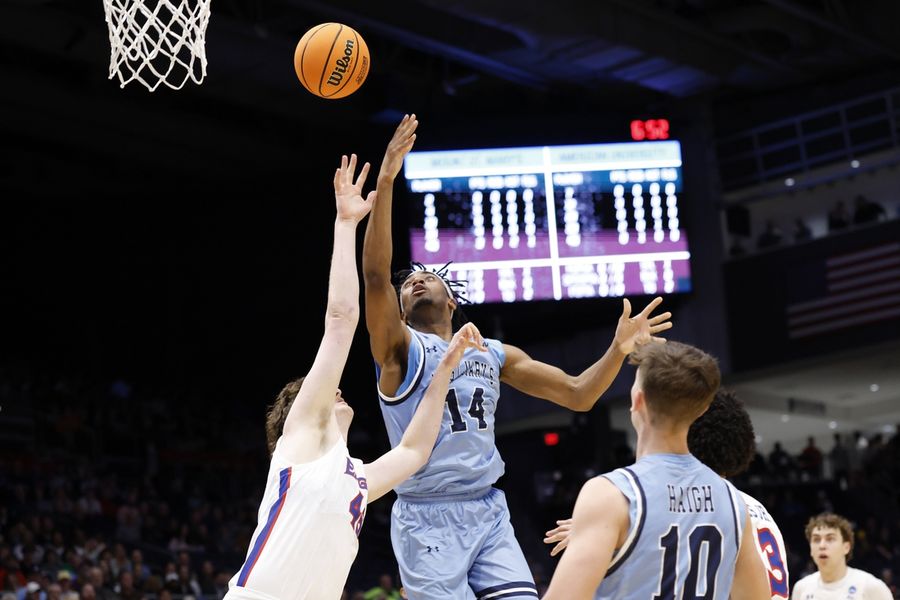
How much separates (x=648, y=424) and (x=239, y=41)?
14.2 m

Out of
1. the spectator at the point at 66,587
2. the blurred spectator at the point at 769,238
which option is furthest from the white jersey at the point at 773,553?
the blurred spectator at the point at 769,238

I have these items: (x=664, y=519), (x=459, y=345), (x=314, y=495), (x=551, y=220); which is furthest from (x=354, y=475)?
(x=551, y=220)

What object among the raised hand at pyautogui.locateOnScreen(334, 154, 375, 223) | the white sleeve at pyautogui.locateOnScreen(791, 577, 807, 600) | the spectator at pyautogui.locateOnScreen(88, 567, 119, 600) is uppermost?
the raised hand at pyautogui.locateOnScreen(334, 154, 375, 223)

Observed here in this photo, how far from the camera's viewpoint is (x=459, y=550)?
209 inches

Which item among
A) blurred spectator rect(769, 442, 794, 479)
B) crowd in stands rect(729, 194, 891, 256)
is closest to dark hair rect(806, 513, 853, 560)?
crowd in stands rect(729, 194, 891, 256)

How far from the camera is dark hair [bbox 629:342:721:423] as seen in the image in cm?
350

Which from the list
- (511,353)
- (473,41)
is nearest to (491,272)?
(473,41)

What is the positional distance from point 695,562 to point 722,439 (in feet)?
4.00

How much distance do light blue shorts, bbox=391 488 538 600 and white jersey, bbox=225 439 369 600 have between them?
1.00 meters

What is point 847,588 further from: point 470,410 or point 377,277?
point 377,277

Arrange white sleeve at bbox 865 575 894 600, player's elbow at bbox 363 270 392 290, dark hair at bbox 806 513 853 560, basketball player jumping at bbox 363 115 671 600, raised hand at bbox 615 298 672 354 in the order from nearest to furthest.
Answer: raised hand at bbox 615 298 672 354
basketball player jumping at bbox 363 115 671 600
player's elbow at bbox 363 270 392 290
white sleeve at bbox 865 575 894 600
dark hair at bbox 806 513 853 560

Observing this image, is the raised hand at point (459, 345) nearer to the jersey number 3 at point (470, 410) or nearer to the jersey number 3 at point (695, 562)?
the jersey number 3 at point (470, 410)

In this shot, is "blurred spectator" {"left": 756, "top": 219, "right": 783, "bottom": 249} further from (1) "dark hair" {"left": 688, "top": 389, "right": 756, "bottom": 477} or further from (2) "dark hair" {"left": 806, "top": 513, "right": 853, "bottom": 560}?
(1) "dark hair" {"left": 688, "top": 389, "right": 756, "bottom": 477}

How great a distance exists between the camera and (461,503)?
213 inches
